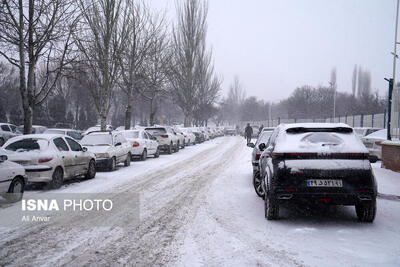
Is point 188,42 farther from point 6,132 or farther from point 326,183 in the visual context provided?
point 326,183

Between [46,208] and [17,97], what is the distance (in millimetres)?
49922

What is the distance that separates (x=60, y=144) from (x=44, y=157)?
44.9 inches

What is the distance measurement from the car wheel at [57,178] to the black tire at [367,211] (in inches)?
287

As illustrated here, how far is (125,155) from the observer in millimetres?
16641

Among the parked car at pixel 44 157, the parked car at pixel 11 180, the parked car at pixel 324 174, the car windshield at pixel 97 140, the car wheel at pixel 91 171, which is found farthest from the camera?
the car windshield at pixel 97 140

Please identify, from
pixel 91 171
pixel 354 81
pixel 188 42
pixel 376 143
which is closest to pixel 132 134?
pixel 91 171

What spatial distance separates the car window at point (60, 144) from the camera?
433 inches

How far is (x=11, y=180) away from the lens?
328 inches

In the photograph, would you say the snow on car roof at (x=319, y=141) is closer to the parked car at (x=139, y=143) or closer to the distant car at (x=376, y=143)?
the distant car at (x=376, y=143)

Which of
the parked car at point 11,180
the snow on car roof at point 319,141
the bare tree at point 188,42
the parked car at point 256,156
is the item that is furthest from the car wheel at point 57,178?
the bare tree at point 188,42

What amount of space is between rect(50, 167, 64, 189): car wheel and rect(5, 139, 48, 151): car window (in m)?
0.71

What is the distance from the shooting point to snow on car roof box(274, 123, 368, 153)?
655 centimetres

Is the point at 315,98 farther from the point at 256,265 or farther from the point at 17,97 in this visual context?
the point at 256,265

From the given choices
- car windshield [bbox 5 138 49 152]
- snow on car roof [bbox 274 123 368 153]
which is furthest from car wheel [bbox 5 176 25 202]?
snow on car roof [bbox 274 123 368 153]
